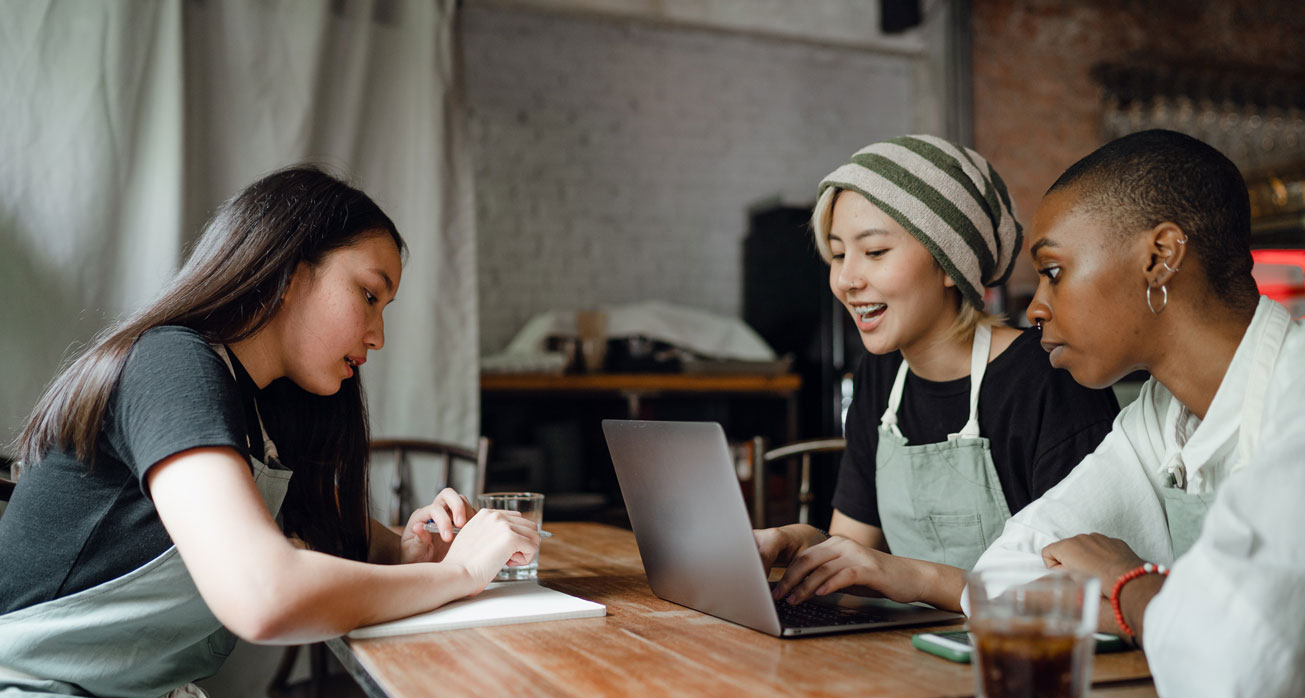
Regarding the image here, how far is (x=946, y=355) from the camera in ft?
5.53

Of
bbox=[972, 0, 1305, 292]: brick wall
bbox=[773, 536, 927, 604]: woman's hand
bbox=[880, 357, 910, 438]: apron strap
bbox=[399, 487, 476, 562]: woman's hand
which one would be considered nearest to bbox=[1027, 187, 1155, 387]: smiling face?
bbox=[773, 536, 927, 604]: woman's hand

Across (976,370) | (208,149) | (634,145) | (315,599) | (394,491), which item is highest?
(634,145)

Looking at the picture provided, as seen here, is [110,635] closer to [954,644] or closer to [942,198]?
[954,644]

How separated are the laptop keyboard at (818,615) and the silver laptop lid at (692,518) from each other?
5cm

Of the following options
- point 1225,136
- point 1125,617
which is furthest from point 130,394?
point 1225,136

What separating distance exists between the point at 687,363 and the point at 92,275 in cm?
229

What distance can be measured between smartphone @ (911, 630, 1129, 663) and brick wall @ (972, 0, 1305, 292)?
171 inches

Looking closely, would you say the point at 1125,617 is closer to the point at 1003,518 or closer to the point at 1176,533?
the point at 1176,533

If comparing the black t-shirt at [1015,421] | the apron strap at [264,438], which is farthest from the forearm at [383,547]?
the black t-shirt at [1015,421]

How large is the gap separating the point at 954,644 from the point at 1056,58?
16.4ft

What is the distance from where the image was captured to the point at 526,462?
413 cm

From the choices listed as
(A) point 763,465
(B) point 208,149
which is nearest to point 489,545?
(A) point 763,465

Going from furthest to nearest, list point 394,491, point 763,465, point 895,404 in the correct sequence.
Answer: point 394,491 < point 763,465 < point 895,404

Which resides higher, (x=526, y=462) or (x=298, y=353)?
(x=298, y=353)
